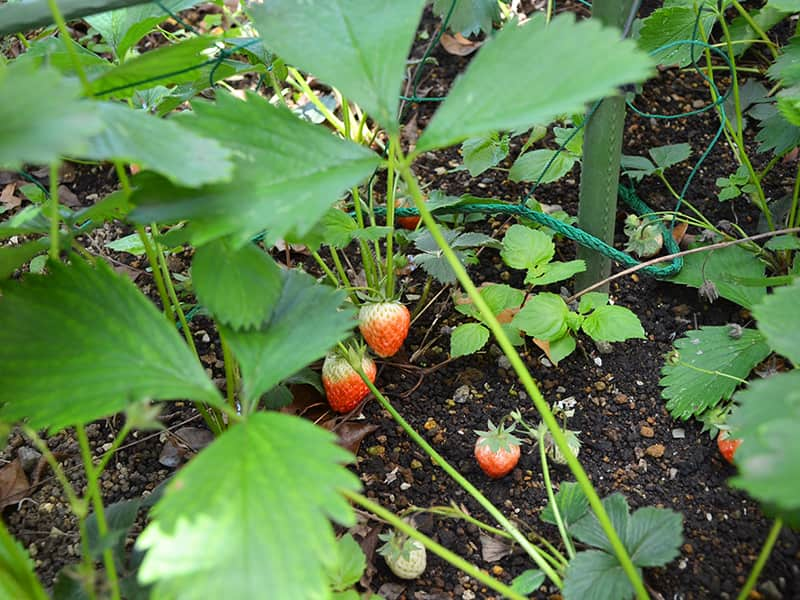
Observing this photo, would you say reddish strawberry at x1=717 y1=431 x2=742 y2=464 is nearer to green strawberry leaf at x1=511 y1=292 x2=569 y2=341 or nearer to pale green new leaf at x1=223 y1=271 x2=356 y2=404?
green strawberry leaf at x1=511 y1=292 x2=569 y2=341

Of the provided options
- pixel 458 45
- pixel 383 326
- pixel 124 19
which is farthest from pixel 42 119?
pixel 458 45

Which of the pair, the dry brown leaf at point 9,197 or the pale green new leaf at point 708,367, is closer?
the pale green new leaf at point 708,367

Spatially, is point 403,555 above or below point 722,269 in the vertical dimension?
below

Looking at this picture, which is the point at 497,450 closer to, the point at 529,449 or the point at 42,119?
the point at 529,449

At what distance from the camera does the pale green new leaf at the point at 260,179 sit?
2.83ft

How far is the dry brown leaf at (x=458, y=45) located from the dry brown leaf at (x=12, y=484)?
61.4 inches

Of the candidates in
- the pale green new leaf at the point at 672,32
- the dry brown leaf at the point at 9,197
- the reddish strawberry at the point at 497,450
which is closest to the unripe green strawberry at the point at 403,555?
the reddish strawberry at the point at 497,450

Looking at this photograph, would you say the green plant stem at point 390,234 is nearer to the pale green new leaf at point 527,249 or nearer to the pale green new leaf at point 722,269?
the pale green new leaf at point 527,249

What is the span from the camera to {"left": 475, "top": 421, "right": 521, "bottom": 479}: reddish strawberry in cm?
130

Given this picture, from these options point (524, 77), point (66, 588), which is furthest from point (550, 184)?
point (66, 588)

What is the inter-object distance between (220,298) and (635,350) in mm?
908

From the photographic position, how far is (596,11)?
1.31 m

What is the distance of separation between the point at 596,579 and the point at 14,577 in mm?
691

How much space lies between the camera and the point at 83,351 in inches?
35.4
